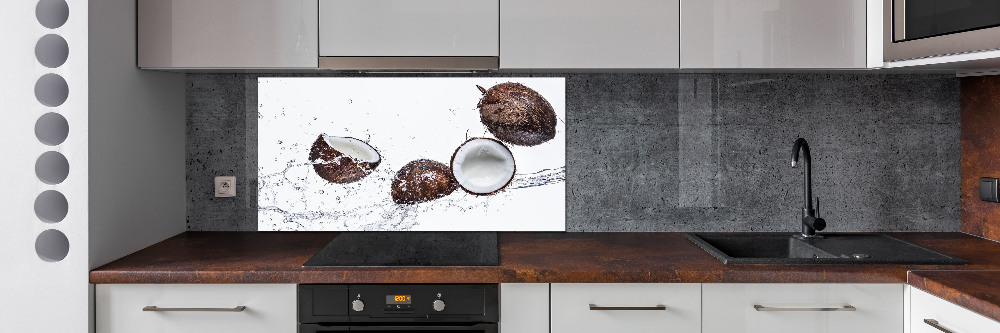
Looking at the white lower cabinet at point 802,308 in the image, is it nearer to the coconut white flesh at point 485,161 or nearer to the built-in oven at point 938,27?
the built-in oven at point 938,27

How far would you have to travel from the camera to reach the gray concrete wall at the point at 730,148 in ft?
7.70

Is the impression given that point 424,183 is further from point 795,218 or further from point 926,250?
point 926,250

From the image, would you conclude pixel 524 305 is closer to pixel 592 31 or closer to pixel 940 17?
pixel 592 31

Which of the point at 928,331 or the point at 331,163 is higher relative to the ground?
the point at 331,163

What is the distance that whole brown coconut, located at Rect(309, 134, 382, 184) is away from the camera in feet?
7.77

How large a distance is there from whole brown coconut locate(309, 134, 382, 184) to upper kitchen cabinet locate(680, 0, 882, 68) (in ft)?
3.64

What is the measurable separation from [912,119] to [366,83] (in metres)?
1.89

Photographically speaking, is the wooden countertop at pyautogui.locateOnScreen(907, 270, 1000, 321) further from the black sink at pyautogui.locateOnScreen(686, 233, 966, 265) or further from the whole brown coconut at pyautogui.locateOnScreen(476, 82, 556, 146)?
the whole brown coconut at pyautogui.locateOnScreen(476, 82, 556, 146)

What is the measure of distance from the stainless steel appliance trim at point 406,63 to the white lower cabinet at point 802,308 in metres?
0.89

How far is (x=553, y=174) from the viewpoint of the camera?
93.6 inches

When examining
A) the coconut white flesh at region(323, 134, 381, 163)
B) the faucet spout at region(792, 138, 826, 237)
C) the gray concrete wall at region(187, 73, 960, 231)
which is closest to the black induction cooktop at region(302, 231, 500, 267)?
the coconut white flesh at region(323, 134, 381, 163)

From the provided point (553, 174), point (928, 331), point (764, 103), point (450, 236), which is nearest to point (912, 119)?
point (764, 103)
